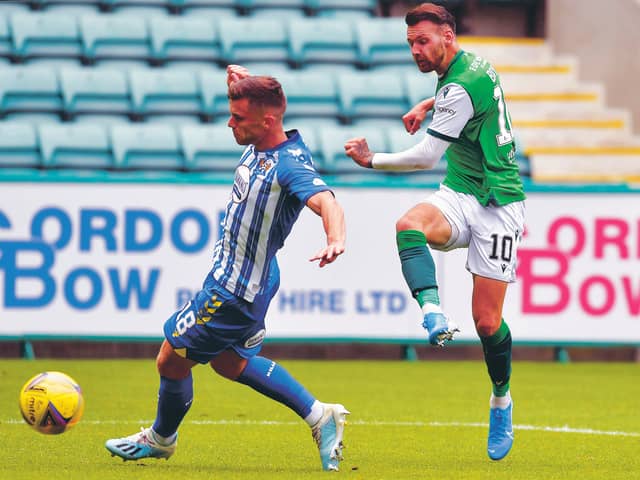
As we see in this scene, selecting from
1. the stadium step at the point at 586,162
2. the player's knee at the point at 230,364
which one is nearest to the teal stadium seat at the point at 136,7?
the stadium step at the point at 586,162

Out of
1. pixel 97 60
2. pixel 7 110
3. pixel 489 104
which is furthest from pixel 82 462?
pixel 97 60

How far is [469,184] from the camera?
665 cm

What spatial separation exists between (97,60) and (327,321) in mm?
4714

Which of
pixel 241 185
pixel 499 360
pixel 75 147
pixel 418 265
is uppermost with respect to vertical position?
pixel 241 185

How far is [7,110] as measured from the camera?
45.8 ft

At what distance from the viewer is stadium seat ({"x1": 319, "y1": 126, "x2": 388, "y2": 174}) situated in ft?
43.9

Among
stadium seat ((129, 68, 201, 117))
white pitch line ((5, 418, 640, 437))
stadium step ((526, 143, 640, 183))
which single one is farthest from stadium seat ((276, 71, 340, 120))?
white pitch line ((5, 418, 640, 437))

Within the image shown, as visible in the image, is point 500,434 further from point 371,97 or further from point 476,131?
point 371,97

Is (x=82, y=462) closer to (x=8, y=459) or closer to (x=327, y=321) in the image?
(x=8, y=459)

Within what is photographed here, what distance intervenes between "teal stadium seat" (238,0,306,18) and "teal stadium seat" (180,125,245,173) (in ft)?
9.83

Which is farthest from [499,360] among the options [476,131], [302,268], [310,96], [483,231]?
[310,96]

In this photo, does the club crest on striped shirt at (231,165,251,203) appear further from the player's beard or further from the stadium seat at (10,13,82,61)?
the stadium seat at (10,13,82,61)

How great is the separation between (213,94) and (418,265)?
838 cm

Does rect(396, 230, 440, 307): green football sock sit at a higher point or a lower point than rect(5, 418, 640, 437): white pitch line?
higher
